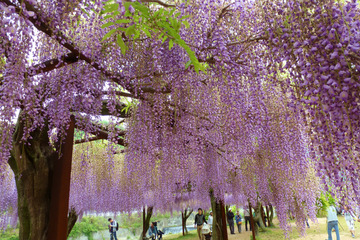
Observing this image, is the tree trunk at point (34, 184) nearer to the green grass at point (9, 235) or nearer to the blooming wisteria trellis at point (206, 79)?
the blooming wisteria trellis at point (206, 79)

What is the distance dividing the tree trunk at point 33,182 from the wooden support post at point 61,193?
0.37 feet

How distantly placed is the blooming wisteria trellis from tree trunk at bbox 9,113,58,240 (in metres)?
0.39

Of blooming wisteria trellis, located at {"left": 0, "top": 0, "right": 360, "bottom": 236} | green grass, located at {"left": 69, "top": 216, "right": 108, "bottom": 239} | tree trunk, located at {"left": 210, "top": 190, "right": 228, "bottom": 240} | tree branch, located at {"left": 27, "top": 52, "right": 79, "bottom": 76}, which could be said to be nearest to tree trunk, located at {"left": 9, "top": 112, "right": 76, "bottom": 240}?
blooming wisteria trellis, located at {"left": 0, "top": 0, "right": 360, "bottom": 236}

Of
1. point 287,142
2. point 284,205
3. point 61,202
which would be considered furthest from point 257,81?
point 284,205

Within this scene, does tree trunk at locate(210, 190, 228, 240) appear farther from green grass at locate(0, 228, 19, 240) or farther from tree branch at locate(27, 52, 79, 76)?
green grass at locate(0, 228, 19, 240)

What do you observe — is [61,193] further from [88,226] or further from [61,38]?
[88,226]

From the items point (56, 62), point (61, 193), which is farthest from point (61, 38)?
Answer: point (61, 193)

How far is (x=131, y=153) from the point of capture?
4.91m

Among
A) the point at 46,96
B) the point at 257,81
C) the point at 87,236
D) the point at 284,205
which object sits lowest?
the point at 87,236

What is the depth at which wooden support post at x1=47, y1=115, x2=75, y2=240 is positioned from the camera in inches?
143

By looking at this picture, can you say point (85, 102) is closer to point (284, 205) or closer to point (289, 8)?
point (289, 8)

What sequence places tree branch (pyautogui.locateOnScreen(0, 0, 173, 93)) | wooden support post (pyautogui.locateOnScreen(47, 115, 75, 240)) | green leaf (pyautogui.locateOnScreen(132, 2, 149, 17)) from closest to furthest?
green leaf (pyautogui.locateOnScreen(132, 2, 149, 17)) < tree branch (pyautogui.locateOnScreen(0, 0, 173, 93)) < wooden support post (pyautogui.locateOnScreen(47, 115, 75, 240))

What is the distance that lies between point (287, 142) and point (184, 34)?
253cm

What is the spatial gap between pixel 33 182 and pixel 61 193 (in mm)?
479
